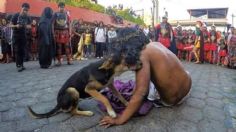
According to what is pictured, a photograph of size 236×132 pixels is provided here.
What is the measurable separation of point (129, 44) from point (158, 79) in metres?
0.61

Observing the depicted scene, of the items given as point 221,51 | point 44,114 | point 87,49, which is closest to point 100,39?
point 87,49

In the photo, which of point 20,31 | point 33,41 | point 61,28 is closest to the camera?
point 20,31

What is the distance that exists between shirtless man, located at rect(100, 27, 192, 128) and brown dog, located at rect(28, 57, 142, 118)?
0.53ft

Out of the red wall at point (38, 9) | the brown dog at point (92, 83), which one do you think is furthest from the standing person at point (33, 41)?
the brown dog at point (92, 83)

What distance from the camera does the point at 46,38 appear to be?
8.96 metres

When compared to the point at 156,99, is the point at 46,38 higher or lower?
higher

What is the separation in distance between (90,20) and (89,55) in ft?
16.5

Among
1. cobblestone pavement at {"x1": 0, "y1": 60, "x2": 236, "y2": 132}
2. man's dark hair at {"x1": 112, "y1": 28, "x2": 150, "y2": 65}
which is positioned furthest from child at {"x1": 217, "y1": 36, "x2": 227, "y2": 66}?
man's dark hair at {"x1": 112, "y1": 28, "x2": 150, "y2": 65}

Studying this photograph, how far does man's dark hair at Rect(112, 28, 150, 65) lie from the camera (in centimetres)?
334

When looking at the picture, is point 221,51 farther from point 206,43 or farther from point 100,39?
point 100,39

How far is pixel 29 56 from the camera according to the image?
12.9 m

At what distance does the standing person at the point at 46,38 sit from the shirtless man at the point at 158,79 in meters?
5.69

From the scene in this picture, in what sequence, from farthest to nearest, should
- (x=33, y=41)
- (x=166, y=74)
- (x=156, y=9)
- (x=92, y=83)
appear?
1. (x=156, y=9)
2. (x=33, y=41)
3. (x=166, y=74)
4. (x=92, y=83)

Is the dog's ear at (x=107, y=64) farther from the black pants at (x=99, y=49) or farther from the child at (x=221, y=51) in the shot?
the black pants at (x=99, y=49)
